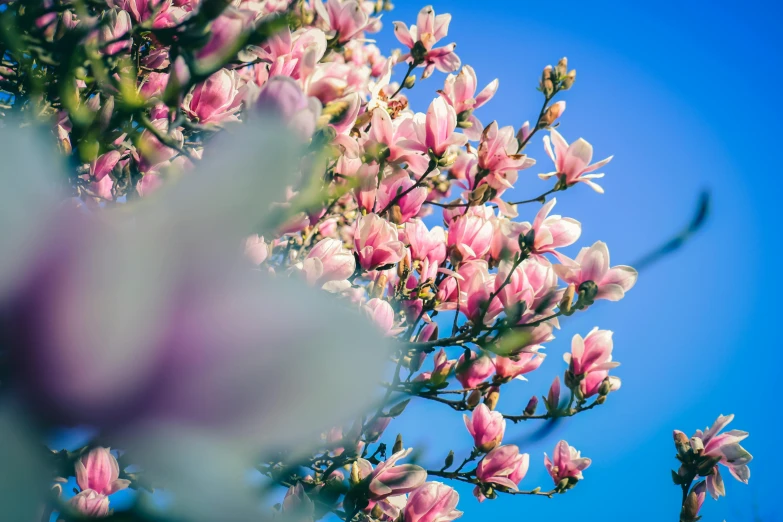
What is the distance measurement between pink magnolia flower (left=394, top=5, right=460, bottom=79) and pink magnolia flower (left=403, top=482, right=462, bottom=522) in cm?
140

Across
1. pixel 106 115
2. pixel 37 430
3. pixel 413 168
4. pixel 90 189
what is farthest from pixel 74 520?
pixel 90 189

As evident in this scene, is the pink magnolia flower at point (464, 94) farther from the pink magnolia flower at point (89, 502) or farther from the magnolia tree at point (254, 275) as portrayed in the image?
the pink magnolia flower at point (89, 502)

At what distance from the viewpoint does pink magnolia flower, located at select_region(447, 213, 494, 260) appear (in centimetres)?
130

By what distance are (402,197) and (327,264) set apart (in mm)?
309

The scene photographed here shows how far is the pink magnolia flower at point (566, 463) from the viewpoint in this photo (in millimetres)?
1596

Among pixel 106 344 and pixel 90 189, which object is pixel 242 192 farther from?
pixel 90 189

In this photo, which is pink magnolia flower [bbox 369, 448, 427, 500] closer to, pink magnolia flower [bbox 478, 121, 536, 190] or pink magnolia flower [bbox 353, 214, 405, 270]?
pink magnolia flower [bbox 353, 214, 405, 270]

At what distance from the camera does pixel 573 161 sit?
1332mm

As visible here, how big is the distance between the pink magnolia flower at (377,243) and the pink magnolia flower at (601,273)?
0.41 meters

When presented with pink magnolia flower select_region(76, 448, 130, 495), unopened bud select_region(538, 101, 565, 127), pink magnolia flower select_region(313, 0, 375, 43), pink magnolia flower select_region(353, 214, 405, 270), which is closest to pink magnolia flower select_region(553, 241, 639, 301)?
pink magnolia flower select_region(353, 214, 405, 270)

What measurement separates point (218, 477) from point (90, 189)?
150 centimetres

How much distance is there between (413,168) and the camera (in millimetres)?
1314

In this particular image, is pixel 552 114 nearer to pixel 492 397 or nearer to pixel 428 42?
pixel 428 42

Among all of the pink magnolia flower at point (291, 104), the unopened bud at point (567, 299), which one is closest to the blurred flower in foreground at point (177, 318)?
the pink magnolia flower at point (291, 104)
